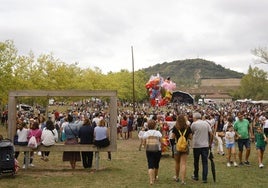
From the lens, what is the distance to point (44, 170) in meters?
13.1

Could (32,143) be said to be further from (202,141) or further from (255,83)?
(255,83)

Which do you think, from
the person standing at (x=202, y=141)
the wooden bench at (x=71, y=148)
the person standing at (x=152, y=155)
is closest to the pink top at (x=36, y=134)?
the wooden bench at (x=71, y=148)

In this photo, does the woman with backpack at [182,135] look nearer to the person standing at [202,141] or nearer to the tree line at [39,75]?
the person standing at [202,141]

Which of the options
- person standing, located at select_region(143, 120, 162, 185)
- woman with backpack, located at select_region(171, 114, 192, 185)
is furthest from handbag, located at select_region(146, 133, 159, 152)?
woman with backpack, located at select_region(171, 114, 192, 185)

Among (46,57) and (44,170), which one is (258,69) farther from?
(44,170)

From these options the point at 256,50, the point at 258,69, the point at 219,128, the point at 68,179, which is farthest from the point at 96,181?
the point at 258,69

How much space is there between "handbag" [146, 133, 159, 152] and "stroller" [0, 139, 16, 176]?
12.2ft

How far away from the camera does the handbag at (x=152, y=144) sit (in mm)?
10461

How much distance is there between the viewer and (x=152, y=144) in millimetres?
10484

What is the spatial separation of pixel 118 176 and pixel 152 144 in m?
1.93

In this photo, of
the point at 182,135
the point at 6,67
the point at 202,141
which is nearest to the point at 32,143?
the point at 182,135

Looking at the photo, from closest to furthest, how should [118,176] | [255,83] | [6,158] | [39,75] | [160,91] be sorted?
[6,158]
[118,176]
[160,91]
[39,75]
[255,83]

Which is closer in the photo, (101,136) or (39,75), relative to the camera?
(101,136)

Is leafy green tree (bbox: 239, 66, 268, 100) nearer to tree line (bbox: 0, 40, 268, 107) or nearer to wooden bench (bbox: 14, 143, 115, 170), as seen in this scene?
tree line (bbox: 0, 40, 268, 107)
